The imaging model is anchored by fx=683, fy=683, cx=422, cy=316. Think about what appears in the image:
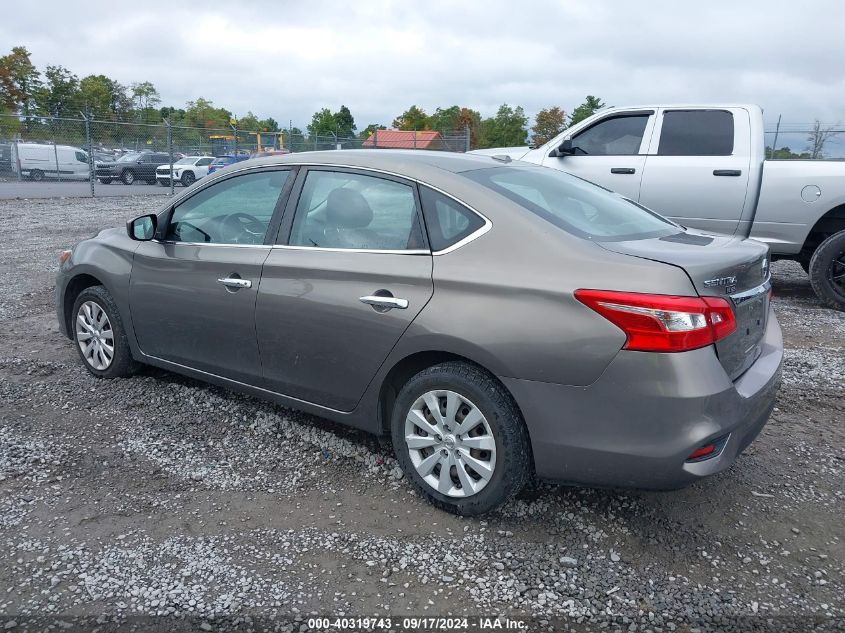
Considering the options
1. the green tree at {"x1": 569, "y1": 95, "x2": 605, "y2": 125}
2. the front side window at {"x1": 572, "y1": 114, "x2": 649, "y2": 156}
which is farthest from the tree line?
the front side window at {"x1": 572, "y1": 114, "x2": 649, "y2": 156}

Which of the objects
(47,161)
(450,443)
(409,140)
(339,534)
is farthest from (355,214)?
(409,140)

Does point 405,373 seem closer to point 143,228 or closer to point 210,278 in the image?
point 210,278

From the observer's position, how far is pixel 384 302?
10.0 feet

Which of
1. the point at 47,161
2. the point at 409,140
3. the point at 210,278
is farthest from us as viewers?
the point at 409,140

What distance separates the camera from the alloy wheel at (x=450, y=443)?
289 centimetres

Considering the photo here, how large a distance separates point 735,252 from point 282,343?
7.14 ft

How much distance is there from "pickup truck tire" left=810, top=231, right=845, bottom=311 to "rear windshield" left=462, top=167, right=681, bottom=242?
3811mm

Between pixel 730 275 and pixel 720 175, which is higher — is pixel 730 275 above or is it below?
below

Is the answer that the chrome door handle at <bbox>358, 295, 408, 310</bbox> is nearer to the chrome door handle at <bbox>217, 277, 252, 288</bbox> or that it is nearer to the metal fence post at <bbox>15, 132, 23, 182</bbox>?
the chrome door handle at <bbox>217, 277, 252, 288</bbox>

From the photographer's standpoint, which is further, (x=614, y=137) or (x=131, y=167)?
(x=131, y=167)

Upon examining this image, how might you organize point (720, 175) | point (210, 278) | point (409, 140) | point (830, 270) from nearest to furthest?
A: 1. point (210, 278)
2. point (830, 270)
3. point (720, 175)
4. point (409, 140)

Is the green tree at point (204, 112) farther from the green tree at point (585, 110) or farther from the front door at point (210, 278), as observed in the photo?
the front door at point (210, 278)

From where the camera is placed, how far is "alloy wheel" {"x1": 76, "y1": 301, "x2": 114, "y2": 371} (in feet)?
14.9

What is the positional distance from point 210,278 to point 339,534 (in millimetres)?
1651
